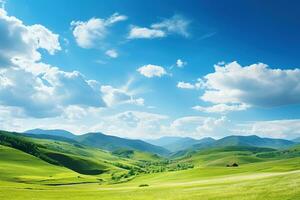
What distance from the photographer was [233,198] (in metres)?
48.3

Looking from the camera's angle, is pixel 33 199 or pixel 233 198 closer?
pixel 233 198

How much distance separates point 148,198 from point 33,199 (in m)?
18.0

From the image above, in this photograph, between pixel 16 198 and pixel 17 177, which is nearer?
pixel 16 198

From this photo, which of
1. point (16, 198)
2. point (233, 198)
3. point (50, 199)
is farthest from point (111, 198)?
point (233, 198)

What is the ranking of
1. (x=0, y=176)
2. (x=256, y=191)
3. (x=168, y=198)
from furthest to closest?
(x=0, y=176) < (x=168, y=198) < (x=256, y=191)

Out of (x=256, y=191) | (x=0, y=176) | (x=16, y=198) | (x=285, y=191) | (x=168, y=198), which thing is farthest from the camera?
(x=0, y=176)

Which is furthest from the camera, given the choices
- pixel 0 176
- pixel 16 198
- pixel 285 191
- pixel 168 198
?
pixel 0 176

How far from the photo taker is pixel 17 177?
611 feet

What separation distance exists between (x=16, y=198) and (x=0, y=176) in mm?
128886

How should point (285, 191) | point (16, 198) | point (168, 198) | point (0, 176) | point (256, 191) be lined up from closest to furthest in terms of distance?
point (285, 191) → point (256, 191) → point (168, 198) → point (16, 198) → point (0, 176)

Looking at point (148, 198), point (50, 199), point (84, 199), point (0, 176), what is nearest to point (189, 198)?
point (148, 198)

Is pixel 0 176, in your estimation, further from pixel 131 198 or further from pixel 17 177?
pixel 131 198

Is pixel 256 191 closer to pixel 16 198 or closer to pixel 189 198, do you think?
pixel 189 198

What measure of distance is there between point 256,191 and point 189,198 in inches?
344
